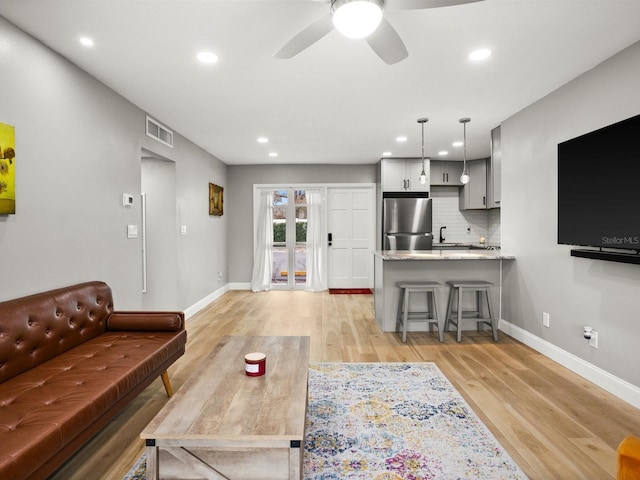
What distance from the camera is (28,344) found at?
82.4 inches

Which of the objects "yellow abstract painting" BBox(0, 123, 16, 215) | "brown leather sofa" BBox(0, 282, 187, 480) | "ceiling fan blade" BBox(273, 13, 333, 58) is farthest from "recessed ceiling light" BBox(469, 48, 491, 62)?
"yellow abstract painting" BBox(0, 123, 16, 215)

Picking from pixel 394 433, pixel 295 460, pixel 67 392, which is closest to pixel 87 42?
pixel 67 392

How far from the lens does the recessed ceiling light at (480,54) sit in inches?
104

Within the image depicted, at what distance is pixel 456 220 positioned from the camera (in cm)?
719

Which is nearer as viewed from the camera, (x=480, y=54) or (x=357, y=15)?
(x=357, y=15)

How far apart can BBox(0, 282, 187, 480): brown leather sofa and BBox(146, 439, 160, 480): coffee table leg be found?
39 cm

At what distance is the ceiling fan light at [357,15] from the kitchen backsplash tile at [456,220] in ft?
19.4

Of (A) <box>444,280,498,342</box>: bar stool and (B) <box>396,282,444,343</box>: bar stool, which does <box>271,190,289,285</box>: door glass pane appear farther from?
(A) <box>444,280,498,342</box>: bar stool

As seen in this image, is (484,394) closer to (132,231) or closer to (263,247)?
(132,231)

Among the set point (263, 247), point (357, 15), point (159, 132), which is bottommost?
point (263, 247)

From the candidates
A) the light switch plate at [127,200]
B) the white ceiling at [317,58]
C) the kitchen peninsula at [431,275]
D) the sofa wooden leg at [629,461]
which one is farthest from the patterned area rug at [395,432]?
the white ceiling at [317,58]

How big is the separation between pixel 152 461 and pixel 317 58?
8.75ft

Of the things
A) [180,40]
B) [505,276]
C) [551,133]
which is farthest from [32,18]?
[505,276]

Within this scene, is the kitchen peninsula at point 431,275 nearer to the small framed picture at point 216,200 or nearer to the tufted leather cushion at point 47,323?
the tufted leather cushion at point 47,323
